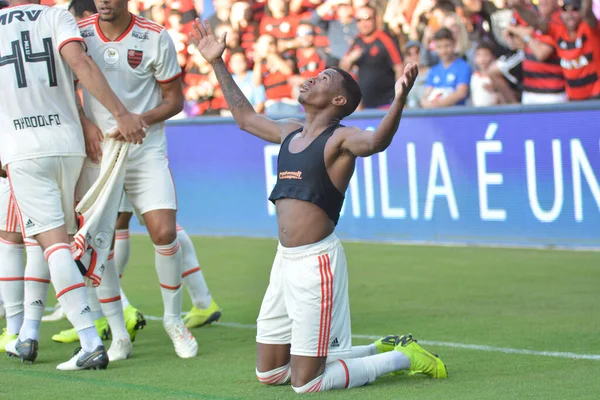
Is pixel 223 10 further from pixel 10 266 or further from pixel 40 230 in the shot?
pixel 40 230

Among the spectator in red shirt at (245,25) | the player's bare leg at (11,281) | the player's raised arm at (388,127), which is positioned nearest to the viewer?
the player's raised arm at (388,127)

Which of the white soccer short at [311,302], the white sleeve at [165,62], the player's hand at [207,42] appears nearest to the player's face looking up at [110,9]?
the white sleeve at [165,62]

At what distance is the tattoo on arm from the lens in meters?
6.05

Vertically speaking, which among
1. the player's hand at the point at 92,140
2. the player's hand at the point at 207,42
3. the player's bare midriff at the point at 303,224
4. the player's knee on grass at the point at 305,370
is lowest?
the player's knee on grass at the point at 305,370

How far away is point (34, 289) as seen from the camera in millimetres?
6602

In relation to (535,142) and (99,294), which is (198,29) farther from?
(535,142)

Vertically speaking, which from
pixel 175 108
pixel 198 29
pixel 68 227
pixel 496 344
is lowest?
pixel 496 344

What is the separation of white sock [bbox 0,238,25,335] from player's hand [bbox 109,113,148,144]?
52.5 inches

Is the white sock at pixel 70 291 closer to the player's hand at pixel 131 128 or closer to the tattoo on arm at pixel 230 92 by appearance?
the player's hand at pixel 131 128

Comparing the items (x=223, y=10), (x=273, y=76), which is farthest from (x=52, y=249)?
(x=223, y=10)

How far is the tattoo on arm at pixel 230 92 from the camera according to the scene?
238 inches

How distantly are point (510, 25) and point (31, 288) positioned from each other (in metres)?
7.66

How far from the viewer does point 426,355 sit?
5.66 meters

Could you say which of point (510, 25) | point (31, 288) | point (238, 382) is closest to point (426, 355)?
Answer: point (238, 382)
